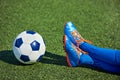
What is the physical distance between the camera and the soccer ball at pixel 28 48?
492 cm

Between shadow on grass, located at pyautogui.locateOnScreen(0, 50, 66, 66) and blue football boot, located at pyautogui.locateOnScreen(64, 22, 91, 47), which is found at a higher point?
blue football boot, located at pyautogui.locateOnScreen(64, 22, 91, 47)

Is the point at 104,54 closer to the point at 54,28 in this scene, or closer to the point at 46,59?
the point at 46,59

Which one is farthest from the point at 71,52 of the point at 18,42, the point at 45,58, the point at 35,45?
the point at 18,42

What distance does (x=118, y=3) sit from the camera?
822cm

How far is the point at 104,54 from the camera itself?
4.84 m

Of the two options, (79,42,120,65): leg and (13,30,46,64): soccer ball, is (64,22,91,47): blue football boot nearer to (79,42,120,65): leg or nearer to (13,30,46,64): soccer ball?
(79,42,120,65): leg

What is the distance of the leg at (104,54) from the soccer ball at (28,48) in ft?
2.01

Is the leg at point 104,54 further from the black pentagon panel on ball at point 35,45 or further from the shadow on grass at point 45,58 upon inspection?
the black pentagon panel on ball at point 35,45

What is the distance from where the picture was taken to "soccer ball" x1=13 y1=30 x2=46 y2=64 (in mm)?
4918

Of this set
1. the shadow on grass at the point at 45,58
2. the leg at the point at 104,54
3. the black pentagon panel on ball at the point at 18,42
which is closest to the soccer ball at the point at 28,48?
the black pentagon panel on ball at the point at 18,42

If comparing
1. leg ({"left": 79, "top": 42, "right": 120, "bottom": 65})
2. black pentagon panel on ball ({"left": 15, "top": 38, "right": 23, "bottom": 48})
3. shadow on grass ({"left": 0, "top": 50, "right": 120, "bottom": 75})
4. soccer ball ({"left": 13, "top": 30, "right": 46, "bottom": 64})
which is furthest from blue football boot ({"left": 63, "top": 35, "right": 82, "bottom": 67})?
black pentagon panel on ball ({"left": 15, "top": 38, "right": 23, "bottom": 48})

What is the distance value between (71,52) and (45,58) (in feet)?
2.08

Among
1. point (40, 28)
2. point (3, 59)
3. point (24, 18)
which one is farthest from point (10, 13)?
point (3, 59)

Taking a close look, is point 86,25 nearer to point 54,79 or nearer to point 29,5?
point 29,5
